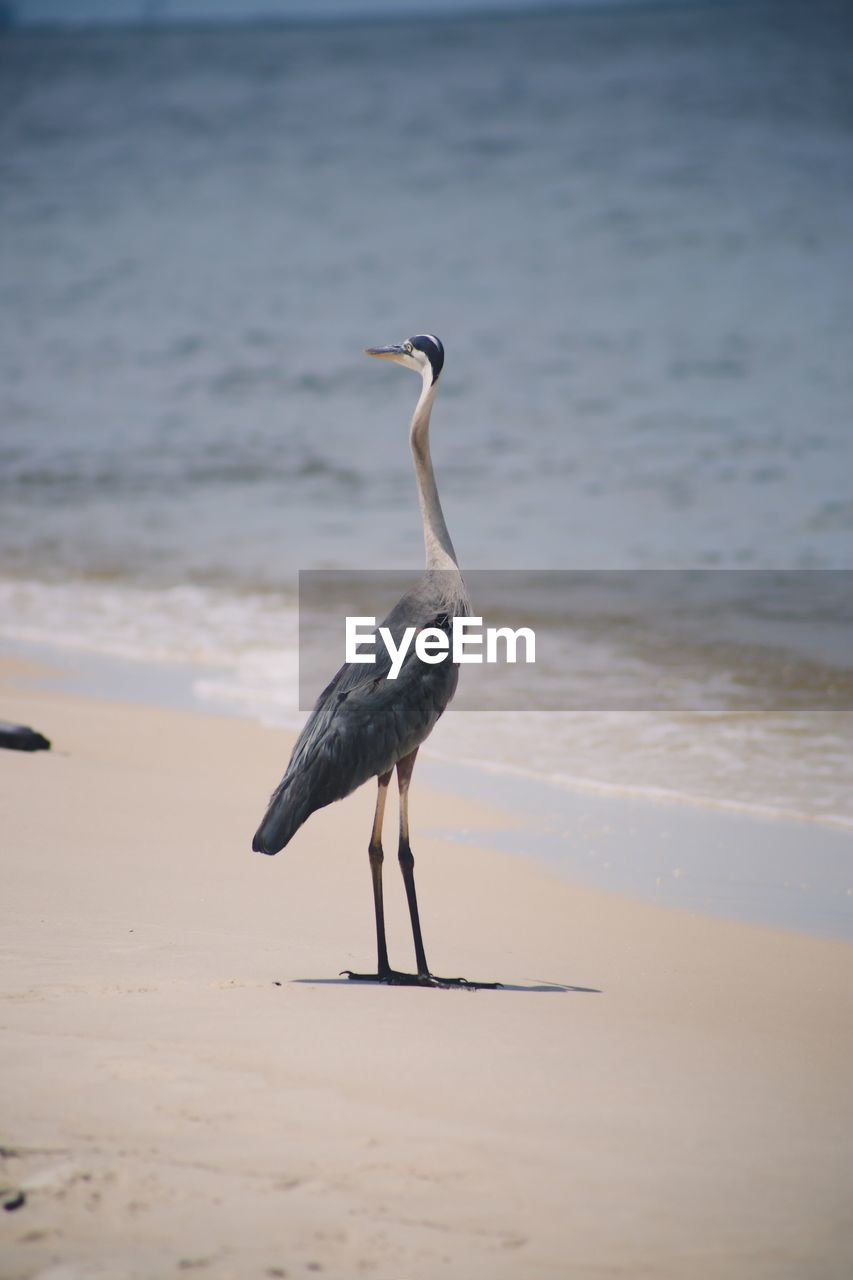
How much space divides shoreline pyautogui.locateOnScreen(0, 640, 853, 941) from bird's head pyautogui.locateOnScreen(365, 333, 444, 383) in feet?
6.19

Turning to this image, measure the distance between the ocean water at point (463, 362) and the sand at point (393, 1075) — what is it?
1.93 metres

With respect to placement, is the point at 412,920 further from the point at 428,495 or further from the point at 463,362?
the point at 463,362

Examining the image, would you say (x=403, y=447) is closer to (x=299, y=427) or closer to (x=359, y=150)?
(x=299, y=427)

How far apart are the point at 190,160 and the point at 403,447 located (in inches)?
1048

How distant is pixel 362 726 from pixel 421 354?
152 centimetres

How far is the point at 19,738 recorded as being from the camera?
22.5ft

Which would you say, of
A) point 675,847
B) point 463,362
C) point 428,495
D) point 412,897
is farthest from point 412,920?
point 463,362

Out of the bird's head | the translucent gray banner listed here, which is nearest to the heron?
the bird's head

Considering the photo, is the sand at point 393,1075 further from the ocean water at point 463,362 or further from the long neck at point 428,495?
the ocean water at point 463,362

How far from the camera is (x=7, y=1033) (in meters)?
3.78

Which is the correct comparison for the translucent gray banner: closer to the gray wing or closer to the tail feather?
the gray wing

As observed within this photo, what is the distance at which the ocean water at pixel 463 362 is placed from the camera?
9969mm

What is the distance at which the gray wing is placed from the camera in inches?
183

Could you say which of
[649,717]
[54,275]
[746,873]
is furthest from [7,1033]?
[54,275]
